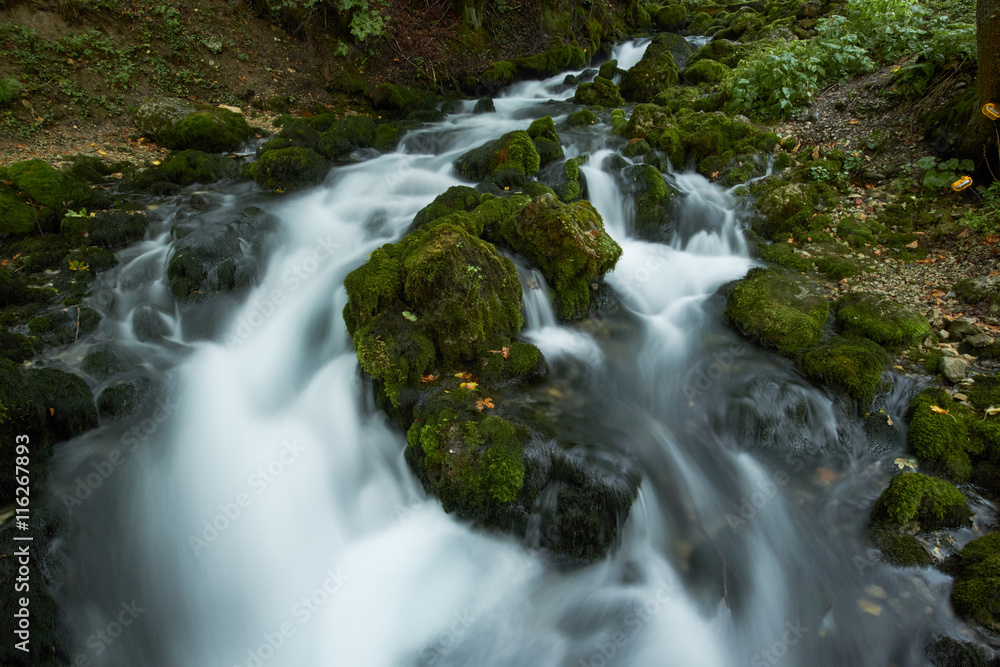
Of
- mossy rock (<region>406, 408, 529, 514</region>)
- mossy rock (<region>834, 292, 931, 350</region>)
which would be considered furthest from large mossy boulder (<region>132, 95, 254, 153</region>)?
mossy rock (<region>834, 292, 931, 350</region>)

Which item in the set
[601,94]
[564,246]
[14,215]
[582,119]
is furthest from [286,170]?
[601,94]

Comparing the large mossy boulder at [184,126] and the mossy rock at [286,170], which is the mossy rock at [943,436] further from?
the large mossy boulder at [184,126]

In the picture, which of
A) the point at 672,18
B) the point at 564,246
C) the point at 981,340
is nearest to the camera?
the point at 981,340

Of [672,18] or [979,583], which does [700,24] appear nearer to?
[672,18]

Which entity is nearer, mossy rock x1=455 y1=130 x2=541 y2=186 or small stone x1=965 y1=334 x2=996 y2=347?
small stone x1=965 y1=334 x2=996 y2=347

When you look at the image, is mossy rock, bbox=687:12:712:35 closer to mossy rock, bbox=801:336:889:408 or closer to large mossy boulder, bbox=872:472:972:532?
mossy rock, bbox=801:336:889:408

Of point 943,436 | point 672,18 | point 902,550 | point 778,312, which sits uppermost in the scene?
point 672,18

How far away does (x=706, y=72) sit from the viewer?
38.8 feet

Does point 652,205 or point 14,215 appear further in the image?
point 652,205

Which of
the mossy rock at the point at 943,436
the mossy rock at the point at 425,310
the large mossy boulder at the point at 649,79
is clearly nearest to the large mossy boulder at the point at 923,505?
the mossy rock at the point at 943,436

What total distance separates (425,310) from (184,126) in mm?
7672

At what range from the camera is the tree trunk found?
5426mm

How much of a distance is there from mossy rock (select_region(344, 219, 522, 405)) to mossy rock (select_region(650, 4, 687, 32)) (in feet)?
65.6

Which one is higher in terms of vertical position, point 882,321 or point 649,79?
point 649,79
